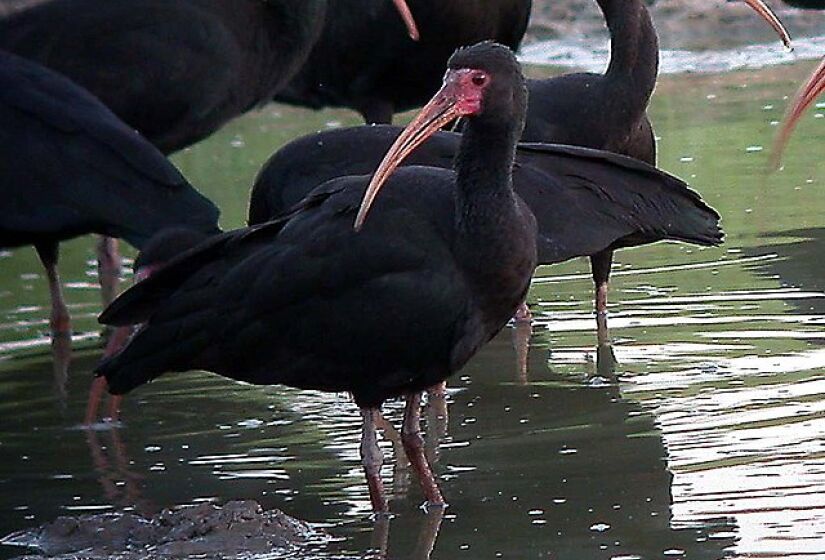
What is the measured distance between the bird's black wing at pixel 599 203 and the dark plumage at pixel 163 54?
249 cm

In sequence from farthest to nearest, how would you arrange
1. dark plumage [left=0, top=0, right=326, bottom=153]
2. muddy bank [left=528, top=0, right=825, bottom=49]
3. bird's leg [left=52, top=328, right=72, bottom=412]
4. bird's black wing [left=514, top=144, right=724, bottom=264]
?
muddy bank [left=528, top=0, right=825, bottom=49], dark plumage [left=0, top=0, right=326, bottom=153], bird's leg [left=52, top=328, right=72, bottom=412], bird's black wing [left=514, top=144, right=724, bottom=264]

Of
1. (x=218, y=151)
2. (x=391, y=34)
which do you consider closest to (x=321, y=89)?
(x=391, y=34)

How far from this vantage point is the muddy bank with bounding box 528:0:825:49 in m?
16.8

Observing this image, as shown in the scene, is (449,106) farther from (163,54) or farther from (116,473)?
(163,54)

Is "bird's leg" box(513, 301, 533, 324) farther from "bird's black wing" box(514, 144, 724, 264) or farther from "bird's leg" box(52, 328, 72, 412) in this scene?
"bird's leg" box(52, 328, 72, 412)

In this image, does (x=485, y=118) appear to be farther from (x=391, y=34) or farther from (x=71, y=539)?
(x=391, y=34)

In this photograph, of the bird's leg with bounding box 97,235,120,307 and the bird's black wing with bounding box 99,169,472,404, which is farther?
the bird's leg with bounding box 97,235,120,307

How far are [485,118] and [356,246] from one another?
1.62ft

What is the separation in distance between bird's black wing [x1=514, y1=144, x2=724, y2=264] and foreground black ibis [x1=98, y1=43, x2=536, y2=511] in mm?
538

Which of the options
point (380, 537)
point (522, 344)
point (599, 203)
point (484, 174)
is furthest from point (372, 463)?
point (522, 344)

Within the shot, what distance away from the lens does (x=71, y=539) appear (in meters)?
5.38

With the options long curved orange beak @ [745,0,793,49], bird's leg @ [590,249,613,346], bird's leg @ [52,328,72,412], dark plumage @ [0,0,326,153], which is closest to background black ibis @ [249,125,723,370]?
bird's leg @ [590,249,613,346]

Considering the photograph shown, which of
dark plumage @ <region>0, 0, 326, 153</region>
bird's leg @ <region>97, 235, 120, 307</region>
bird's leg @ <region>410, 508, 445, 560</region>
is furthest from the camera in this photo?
bird's leg @ <region>97, 235, 120, 307</region>

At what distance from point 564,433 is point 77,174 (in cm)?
209
